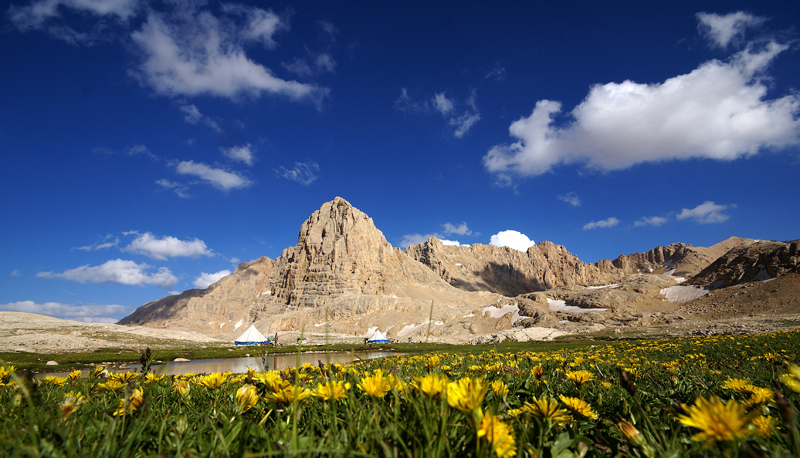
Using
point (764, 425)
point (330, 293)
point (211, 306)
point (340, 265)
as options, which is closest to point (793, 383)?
point (764, 425)

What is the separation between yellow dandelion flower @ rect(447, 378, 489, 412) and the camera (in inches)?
43.7

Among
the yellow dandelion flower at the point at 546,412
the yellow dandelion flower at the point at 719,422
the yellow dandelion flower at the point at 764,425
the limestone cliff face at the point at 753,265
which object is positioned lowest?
the yellow dandelion flower at the point at 764,425

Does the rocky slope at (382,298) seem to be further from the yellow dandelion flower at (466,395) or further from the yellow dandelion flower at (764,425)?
the yellow dandelion flower at (764,425)

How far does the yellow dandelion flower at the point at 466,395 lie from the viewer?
1.11 metres

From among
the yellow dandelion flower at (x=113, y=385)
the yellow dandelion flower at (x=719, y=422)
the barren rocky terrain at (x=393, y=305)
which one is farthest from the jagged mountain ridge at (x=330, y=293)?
the yellow dandelion flower at (x=719, y=422)

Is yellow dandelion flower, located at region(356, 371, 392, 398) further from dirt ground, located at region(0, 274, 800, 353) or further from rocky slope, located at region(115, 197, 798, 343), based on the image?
dirt ground, located at region(0, 274, 800, 353)

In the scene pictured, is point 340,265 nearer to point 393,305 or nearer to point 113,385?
point 393,305

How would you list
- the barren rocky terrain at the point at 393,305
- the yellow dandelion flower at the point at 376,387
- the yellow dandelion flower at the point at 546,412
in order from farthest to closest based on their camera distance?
the barren rocky terrain at the point at 393,305, the yellow dandelion flower at the point at 376,387, the yellow dandelion flower at the point at 546,412

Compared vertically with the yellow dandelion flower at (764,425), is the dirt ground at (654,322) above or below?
below

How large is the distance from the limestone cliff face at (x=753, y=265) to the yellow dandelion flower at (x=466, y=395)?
105 m

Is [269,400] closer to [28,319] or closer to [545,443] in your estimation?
[545,443]

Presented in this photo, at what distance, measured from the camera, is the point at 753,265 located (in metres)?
80.4

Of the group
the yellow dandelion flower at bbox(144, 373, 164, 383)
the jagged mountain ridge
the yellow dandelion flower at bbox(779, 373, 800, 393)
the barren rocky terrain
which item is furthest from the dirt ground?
the yellow dandelion flower at bbox(144, 373, 164, 383)

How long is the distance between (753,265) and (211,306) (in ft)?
573
